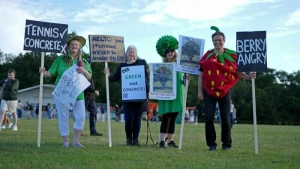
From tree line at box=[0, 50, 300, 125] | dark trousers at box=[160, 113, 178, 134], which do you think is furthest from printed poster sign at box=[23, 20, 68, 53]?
tree line at box=[0, 50, 300, 125]

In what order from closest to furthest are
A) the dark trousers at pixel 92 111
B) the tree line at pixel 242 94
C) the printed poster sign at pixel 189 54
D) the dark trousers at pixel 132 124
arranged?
the printed poster sign at pixel 189 54
the dark trousers at pixel 132 124
the dark trousers at pixel 92 111
the tree line at pixel 242 94

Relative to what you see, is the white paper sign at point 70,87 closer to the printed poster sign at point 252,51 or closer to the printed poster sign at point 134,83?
the printed poster sign at point 134,83

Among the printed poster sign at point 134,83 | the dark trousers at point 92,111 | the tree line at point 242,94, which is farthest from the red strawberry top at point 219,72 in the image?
the tree line at point 242,94

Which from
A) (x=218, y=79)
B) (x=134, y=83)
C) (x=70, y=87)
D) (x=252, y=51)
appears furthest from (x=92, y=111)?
(x=252, y=51)

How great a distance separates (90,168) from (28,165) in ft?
2.93

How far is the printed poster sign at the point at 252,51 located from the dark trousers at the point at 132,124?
2.59 metres

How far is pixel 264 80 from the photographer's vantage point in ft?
347

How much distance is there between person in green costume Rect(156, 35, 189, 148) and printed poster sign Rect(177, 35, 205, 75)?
509 mm

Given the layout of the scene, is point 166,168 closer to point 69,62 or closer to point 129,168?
point 129,168

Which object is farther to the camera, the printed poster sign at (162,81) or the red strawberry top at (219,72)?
the printed poster sign at (162,81)

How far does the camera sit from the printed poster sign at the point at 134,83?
29.9 ft

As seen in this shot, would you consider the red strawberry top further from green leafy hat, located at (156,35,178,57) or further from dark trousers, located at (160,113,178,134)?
dark trousers, located at (160,113,178,134)

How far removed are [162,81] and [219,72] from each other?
4.60 feet

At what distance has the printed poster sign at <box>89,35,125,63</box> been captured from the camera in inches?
356
